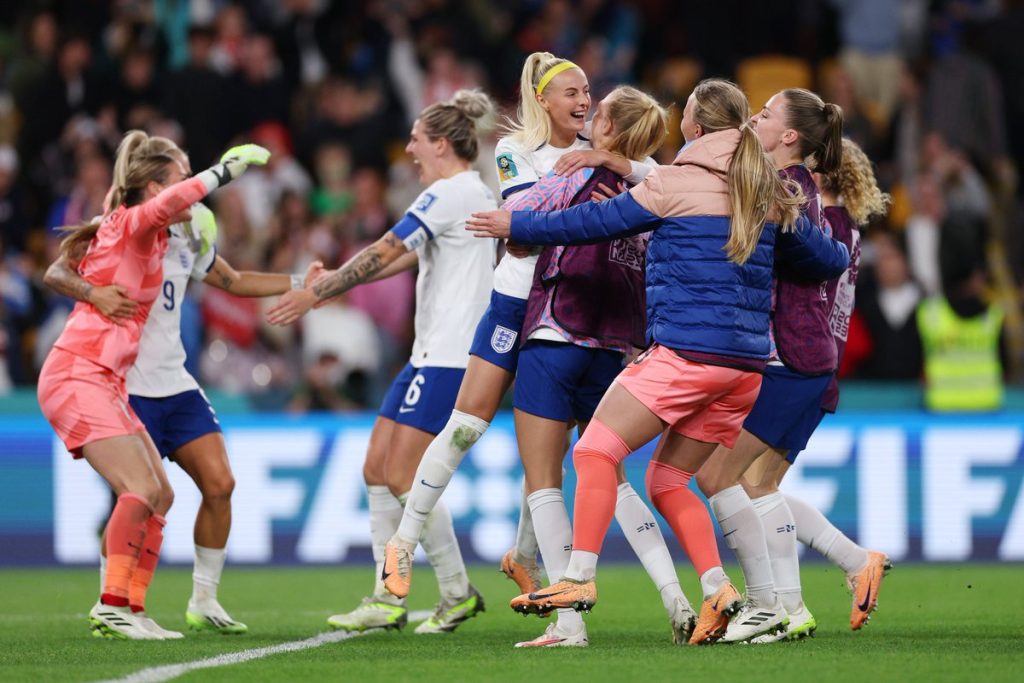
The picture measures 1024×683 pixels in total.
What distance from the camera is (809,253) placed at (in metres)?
6.90

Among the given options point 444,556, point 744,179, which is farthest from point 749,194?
point 444,556

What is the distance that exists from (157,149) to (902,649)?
420cm

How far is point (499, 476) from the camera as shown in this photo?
12.0 m

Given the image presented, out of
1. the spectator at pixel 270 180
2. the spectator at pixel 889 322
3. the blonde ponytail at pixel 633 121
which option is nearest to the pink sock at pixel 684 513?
the blonde ponytail at pixel 633 121

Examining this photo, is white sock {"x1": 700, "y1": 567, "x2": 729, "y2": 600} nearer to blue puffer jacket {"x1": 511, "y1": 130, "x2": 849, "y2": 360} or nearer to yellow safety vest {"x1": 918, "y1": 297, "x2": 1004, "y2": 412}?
blue puffer jacket {"x1": 511, "y1": 130, "x2": 849, "y2": 360}

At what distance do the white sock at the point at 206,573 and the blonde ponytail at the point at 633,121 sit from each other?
9.74 feet

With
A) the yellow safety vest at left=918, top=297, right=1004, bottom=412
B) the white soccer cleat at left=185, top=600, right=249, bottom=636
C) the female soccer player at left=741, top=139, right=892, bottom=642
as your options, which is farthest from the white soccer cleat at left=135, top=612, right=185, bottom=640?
the yellow safety vest at left=918, top=297, right=1004, bottom=412

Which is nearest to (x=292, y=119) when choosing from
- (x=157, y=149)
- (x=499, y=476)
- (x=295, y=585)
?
(x=499, y=476)

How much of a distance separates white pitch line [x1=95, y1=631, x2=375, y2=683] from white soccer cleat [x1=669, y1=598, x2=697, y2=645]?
1593 millimetres

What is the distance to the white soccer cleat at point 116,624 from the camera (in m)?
7.51

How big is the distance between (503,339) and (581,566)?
114 centimetres

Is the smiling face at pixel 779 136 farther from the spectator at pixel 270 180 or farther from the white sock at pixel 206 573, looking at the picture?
the spectator at pixel 270 180

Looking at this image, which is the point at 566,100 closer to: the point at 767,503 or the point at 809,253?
the point at 809,253

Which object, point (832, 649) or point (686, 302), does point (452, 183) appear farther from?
point (832, 649)
